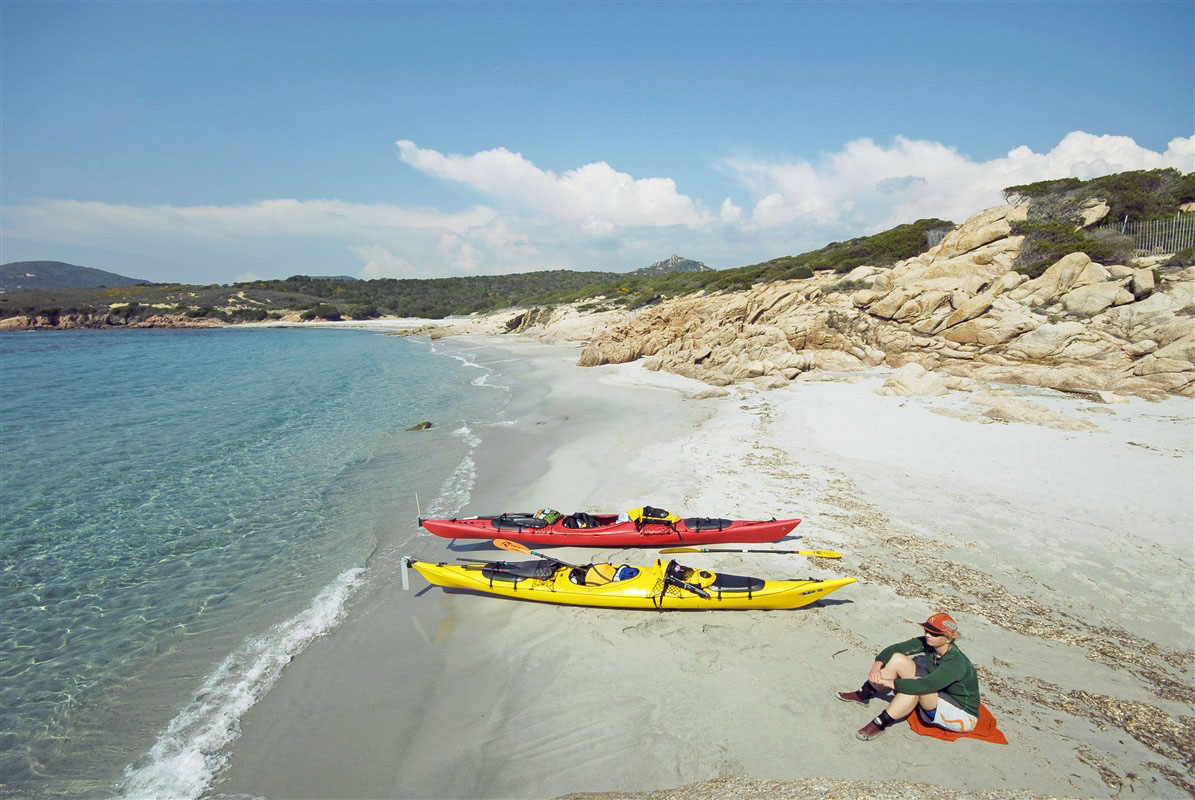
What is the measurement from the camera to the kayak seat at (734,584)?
26.4 feet

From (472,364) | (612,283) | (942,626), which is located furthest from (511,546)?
(612,283)

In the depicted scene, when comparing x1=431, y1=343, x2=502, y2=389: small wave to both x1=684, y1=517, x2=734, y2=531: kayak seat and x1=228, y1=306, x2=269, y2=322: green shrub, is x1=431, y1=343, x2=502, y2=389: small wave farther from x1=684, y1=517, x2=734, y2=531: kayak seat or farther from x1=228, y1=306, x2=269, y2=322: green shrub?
x1=228, y1=306, x2=269, y2=322: green shrub

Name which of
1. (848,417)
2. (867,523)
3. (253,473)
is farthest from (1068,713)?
(253,473)

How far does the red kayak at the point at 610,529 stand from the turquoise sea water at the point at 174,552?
7.06 ft

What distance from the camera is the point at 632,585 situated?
27.4 ft

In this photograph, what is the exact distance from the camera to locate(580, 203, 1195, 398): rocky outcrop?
19.1m

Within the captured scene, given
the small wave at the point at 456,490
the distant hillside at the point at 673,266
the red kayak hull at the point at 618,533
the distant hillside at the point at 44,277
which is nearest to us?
the red kayak hull at the point at 618,533

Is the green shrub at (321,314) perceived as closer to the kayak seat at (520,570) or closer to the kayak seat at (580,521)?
the kayak seat at (580,521)

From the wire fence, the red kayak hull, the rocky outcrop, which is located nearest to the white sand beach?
the red kayak hull

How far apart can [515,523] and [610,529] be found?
211 cm

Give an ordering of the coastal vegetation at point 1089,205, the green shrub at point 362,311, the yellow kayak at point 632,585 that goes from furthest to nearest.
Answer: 1. the green shrub at point 362,311
2. the coastal vegetation at point 1089,205
3. the yellow kayak at point 632,585

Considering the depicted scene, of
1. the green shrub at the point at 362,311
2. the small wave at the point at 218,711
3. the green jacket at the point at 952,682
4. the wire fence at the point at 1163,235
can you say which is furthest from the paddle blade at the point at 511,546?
the green shrub at the point at 362,311

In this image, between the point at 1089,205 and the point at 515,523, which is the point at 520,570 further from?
the point at 1089,205

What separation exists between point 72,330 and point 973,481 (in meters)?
128
